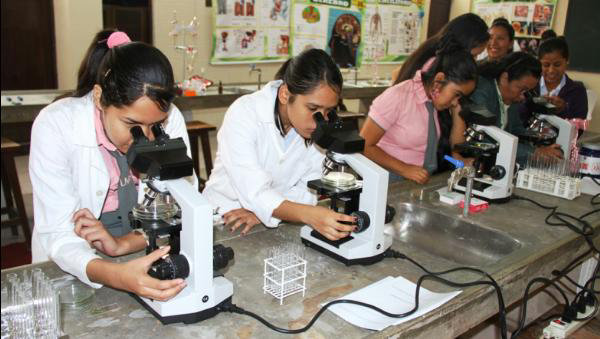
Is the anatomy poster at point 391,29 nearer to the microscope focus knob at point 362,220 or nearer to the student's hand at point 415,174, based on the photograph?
the student's hand at point 415,174

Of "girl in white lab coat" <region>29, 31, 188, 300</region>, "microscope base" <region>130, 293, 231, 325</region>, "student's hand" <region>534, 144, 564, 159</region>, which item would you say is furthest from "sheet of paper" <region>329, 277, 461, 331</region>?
"student's hand" <region>534, 144, 564, 159</region>

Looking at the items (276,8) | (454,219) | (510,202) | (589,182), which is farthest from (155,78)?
(276,8)

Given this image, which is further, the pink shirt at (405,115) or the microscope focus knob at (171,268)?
the pink shirt at (405,115)

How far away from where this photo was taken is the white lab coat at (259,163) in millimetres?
1587

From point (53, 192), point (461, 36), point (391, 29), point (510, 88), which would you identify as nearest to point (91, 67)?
point (53, 192)

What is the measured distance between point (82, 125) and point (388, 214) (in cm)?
90

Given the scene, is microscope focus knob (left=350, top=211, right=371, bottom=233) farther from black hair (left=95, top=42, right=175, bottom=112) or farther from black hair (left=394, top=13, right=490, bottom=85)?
black hair (left=394, top=13, right=490, bottom=85)

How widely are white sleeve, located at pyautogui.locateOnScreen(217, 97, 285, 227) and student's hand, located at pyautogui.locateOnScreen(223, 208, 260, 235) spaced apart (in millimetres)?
25

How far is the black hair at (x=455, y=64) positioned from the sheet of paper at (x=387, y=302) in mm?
1061

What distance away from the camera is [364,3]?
6.71 m

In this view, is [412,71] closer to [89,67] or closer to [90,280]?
[89,67]

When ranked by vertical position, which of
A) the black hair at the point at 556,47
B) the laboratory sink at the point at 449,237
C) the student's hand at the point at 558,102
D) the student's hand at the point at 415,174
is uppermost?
the black hair at the point at 556,47

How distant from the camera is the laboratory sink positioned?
5.66ft

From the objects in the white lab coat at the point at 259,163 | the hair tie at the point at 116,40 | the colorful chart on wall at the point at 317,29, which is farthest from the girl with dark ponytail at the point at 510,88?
the colorful chart on wall at the point at 317,29
